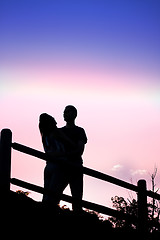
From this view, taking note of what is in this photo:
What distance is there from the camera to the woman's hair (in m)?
5.82

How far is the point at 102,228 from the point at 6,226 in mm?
1635

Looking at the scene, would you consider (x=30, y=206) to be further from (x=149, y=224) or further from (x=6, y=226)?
(x=149, y=224)

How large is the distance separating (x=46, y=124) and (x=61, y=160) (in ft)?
2.25

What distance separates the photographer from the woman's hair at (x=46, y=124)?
582 cm

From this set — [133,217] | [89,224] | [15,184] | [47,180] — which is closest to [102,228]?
[89,224]

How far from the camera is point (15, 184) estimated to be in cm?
527

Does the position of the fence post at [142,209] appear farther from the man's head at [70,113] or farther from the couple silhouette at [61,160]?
the man's head at [70,113]

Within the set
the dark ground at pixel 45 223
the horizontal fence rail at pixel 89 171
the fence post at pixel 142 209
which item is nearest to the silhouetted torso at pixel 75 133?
the horizontal fence rail at pixel 89 171

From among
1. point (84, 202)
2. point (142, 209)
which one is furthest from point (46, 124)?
point (142, 209)

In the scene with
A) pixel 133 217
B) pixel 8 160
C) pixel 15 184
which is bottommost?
pixel 133 217

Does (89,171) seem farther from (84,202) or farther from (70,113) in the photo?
(70,113)

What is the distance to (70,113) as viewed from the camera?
6215mm

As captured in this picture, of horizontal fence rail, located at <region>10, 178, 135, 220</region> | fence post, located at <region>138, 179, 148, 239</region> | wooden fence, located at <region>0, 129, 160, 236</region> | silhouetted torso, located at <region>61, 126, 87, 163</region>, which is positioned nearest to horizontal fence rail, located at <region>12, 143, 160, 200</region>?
wooden fence, located at <region>0, 129, 160, 236</region>

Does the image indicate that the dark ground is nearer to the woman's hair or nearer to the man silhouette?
the man silhouette
